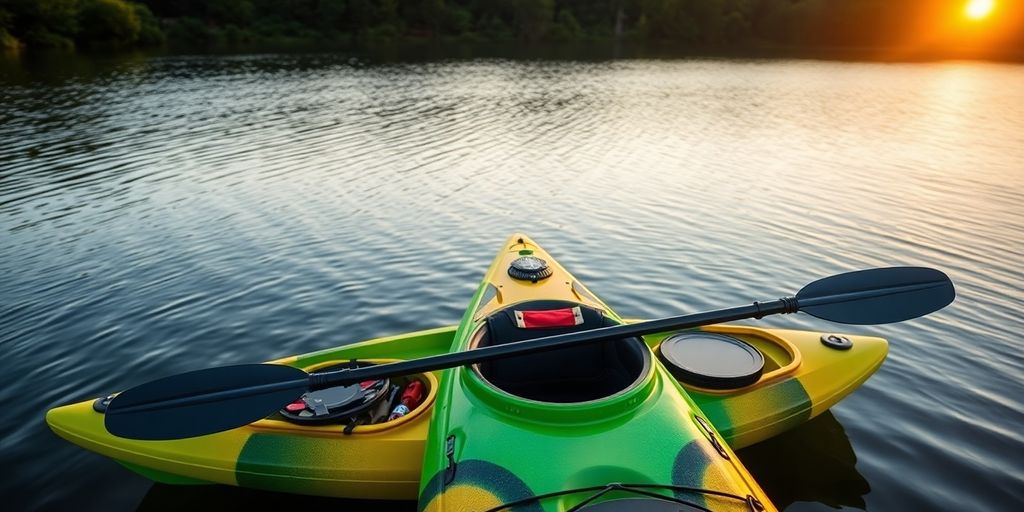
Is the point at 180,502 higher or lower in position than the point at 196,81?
lower

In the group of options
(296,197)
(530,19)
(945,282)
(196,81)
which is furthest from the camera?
(530,19)

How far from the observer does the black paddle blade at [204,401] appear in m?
4.21

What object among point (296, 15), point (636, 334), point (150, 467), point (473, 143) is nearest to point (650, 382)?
point (636, 334)

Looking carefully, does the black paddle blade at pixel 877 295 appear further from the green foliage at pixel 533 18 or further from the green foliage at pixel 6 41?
the green foliage at pixel 533 18

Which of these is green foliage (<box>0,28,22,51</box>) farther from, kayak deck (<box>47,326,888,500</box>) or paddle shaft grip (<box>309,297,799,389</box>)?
paddle shaft grip (<box>309,297,799,389</box>)

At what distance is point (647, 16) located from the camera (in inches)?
3846

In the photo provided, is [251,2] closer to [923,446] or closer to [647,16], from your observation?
[647,16]

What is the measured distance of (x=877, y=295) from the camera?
5.61 m

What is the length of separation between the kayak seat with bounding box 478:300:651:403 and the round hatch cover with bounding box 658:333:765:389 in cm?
79

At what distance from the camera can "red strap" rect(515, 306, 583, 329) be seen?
5531 mm

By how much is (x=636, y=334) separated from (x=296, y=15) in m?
93.5

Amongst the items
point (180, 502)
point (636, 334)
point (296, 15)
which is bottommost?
point (180, 502)

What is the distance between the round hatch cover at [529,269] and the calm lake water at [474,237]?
214 cm

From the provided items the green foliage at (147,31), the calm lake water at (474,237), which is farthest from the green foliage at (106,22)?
the calm lake water at (474,237)
